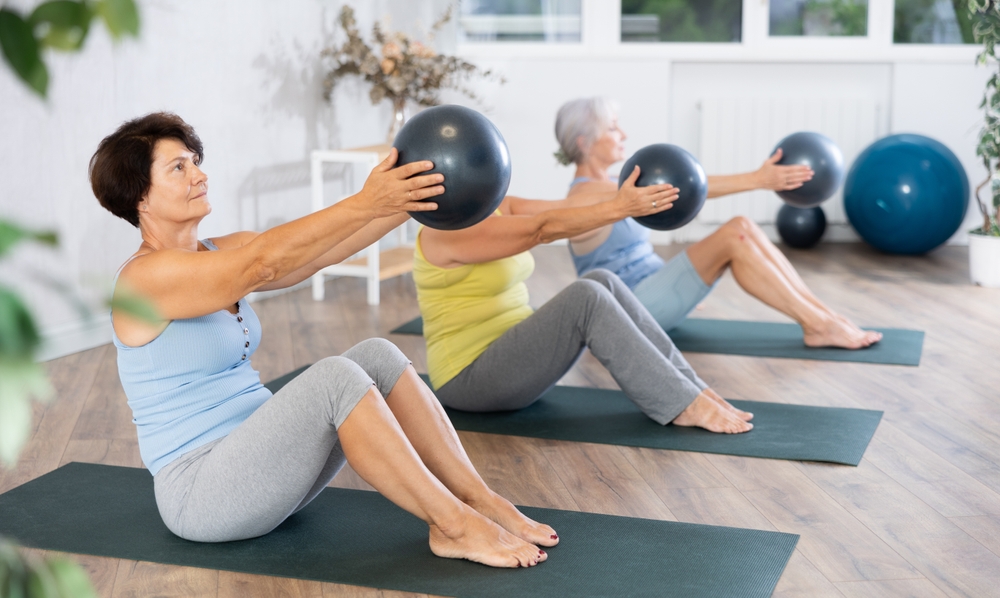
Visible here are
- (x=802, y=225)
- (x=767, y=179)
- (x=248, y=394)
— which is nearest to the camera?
(x=248, y=394)

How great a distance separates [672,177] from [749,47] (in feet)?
11.9

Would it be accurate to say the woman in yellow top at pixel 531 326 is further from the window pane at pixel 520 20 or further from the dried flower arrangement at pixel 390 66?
the window pane at pixel 520 20

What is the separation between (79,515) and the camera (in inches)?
82.7

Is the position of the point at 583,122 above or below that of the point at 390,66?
below

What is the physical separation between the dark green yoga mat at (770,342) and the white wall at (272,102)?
116 cm

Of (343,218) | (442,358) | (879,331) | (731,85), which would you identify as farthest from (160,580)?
(731,85)

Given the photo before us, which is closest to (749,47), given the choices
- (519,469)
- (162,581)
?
(519,469)

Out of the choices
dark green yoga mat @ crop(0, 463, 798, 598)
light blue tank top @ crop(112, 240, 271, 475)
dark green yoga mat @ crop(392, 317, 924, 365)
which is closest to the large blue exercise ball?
dark green yoga mat @ crop(392, 317, 924, 365)

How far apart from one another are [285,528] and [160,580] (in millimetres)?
292

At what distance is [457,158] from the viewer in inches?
71.1

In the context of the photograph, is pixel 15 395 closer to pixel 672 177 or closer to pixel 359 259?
pixel 672 177

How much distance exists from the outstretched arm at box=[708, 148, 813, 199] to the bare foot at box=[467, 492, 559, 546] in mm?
1661

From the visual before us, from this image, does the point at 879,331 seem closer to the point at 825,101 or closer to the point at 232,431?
the point at 825,101

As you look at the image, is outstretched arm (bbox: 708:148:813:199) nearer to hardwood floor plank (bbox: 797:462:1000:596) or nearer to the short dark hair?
hardwood floor plank (bbox: 797:462:1000:596)
